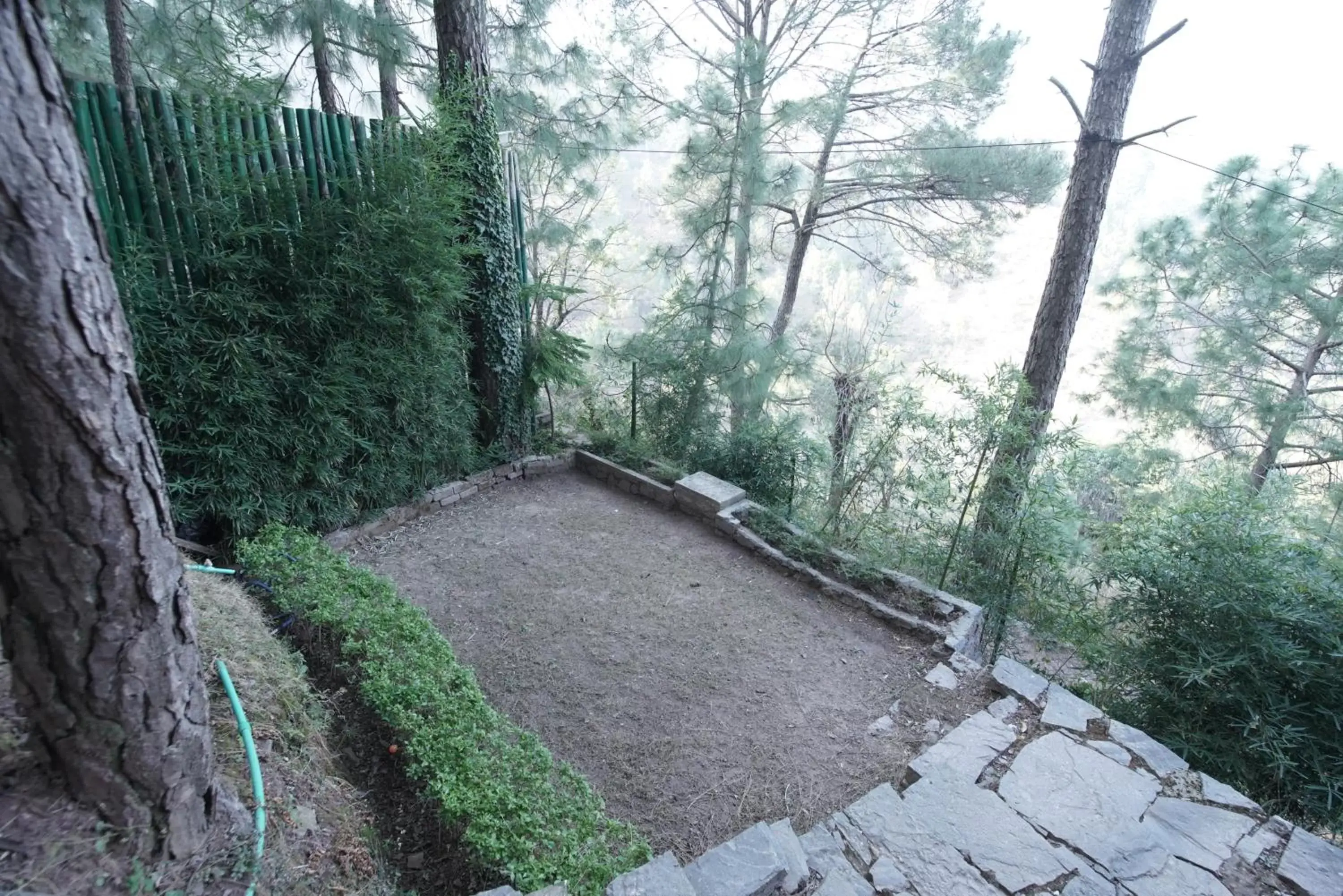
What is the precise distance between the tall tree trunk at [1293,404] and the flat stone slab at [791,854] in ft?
20.6

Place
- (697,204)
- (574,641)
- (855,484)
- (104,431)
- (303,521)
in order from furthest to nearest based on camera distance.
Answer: (697,204), (855,484), (303,521), (574,641), (104,431)

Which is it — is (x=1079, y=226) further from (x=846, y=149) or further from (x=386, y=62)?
(x=386, y=62)

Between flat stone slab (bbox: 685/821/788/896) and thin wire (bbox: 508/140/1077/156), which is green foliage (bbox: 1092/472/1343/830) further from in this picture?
thin wire (bbox: 508/140/1077/156)

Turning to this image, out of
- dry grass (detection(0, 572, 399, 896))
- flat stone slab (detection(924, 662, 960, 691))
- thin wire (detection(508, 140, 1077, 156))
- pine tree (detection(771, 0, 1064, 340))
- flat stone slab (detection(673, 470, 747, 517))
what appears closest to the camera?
dry grass (detection(0, 572, 399, 896))

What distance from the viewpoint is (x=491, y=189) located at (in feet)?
13.6

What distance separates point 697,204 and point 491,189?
305 centimetres

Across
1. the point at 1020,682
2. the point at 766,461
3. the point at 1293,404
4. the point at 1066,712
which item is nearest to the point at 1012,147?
the point at 1293,404

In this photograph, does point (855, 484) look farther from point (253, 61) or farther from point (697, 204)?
point (253, 61)

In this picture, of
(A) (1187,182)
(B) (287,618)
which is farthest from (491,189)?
(A) (1187,182)

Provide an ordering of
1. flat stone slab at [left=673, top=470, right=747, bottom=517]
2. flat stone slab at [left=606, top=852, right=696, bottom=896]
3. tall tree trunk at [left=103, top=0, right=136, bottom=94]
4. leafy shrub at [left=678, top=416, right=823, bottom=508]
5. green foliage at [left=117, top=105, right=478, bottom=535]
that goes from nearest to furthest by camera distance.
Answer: flat stone slab at [left=606, top=852, right=696, bottom=896], green foliage at [left=117, top=105, right=478, bottom=535], tall tree trunk at [left=103, top=0, right=136, bottom=94], flat stone slab at [left=673, top=470, right=747, bottom=517], leafy shrub at [left=678, top=416, right=823, bottom=508]

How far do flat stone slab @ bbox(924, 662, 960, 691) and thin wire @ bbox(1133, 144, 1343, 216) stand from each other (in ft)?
11.9

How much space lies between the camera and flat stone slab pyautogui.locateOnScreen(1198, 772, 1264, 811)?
2.24 m

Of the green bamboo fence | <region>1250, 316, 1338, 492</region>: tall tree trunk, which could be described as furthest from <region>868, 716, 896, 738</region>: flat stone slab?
<region>1250, 316, 1338, 492</region>: tall tree trunk

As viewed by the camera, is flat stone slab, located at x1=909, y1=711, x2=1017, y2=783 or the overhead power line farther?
the overhead power line
